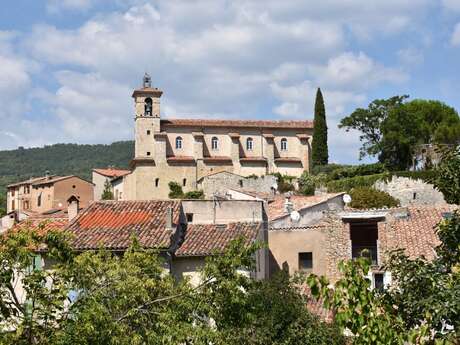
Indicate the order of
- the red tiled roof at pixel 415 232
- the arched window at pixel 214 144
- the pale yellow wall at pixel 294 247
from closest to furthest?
the red tiled roof at pixel 415 232
the pale yellow wall at pixel 294 247
the arched window at pixel 214 144

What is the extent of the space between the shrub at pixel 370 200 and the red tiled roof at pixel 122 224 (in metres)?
22.7

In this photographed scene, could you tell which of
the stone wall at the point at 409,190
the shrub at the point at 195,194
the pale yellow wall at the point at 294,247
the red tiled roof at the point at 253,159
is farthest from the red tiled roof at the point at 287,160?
the pale yellow wall at the point at 294,247

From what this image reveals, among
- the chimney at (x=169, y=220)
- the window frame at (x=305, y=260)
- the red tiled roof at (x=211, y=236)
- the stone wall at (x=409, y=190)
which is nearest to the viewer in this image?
the red tiled roof at (x=211, y=236)

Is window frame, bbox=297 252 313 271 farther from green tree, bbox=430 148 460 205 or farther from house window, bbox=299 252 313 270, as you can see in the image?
green tree, bbox=430 148 460 205

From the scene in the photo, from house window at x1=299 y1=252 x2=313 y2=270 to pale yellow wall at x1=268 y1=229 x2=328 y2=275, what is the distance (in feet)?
0.52

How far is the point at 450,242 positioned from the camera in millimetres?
10789

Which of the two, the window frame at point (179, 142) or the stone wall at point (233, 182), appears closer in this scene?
the stone wall at point (233, 182)

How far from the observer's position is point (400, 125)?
66438mm

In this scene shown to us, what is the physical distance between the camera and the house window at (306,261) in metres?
30.2

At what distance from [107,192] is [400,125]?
121ft

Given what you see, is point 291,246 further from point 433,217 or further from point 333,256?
point 433,217

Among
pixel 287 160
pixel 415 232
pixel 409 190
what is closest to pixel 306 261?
pixel 415 232

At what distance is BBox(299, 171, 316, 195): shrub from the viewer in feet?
216

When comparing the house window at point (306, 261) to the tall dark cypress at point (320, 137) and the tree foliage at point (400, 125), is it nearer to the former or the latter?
the tree foliage at point (400, 125)
